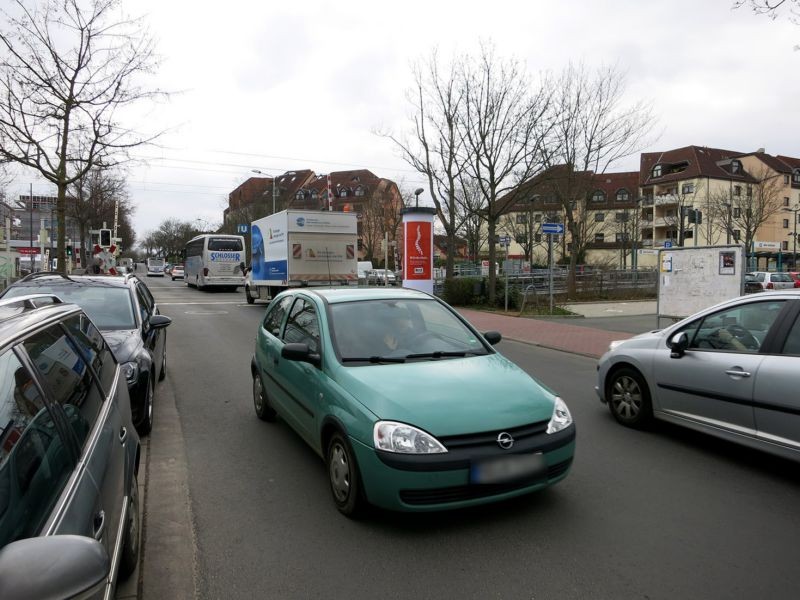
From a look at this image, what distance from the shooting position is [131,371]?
213 inches

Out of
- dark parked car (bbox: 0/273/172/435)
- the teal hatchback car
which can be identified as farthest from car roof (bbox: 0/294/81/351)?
dark parked car (bbox: 0/273/172/435)

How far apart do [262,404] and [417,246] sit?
14.6 m

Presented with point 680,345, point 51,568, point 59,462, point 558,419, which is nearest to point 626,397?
point 680,345

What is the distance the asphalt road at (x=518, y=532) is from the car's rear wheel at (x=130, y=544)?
13cm

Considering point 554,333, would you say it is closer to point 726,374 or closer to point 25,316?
point 726,374

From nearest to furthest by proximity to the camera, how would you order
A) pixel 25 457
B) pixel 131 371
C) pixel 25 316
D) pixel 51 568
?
pixel 51 568 < pixel 25 457 < pixel 25 316 < pixel 131 371

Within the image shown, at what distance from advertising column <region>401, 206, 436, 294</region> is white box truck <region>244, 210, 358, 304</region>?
1.89 metres

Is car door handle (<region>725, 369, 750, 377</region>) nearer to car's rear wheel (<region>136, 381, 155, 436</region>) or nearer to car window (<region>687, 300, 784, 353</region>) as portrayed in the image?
car window (<region>687, 300, 784, 353</region>)

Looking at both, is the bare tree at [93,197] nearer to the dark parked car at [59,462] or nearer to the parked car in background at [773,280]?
the dark parked car at [59,462]

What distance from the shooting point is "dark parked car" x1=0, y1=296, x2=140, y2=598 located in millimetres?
1389

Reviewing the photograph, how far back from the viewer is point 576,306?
23391 millimetres

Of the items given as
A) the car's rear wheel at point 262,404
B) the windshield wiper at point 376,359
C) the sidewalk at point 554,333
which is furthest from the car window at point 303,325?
the sidewalk at point 554,333

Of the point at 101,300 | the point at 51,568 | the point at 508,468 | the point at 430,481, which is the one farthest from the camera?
the point at 101,300

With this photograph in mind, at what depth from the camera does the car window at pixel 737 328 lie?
4.79 m
